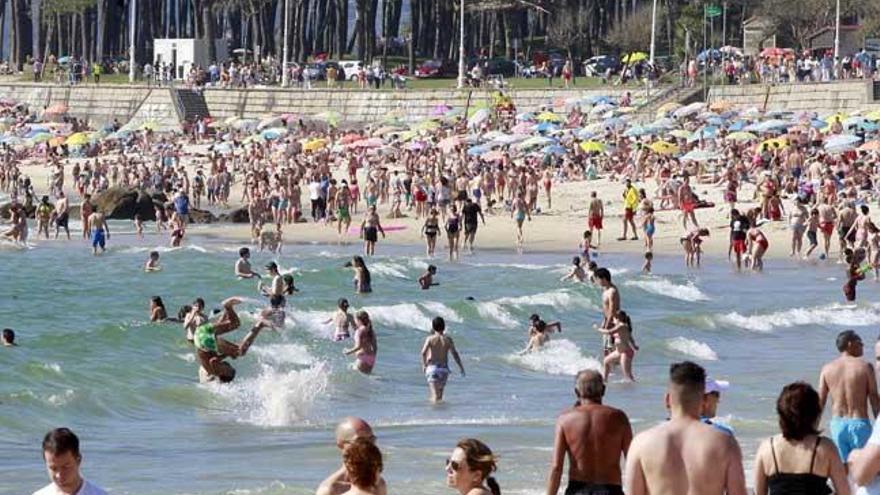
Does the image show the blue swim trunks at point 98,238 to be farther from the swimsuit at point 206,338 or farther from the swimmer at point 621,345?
the swimmer at point 621,345

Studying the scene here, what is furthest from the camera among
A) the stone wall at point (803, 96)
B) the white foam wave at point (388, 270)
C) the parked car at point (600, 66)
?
the parked car at point (600, 66)

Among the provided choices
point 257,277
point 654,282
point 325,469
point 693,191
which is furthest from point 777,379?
point 693,191

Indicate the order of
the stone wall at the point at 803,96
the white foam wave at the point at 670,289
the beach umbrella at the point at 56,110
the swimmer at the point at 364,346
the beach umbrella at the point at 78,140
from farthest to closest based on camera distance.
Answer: the beach umbrella at the point at 56,110, the beach umbrella at the point at 78,140, the stone wall at the point at 803,96, the white foam wave at the point at 670,289, the swimmer at the point at 364,346

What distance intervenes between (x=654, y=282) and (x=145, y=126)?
36.4m

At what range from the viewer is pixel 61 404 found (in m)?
17.5

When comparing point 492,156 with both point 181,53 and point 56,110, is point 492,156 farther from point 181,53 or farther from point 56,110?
point 181,53

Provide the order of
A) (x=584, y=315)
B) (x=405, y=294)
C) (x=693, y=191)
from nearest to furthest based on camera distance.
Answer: (x=584, y=315), (x=405, y=294), (x=693, y=191)

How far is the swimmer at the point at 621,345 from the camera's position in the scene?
58.1ft

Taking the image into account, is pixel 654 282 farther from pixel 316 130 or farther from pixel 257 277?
pixel 316 130

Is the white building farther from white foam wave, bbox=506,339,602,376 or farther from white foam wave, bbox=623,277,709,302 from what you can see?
white foam wave, bbox=506,339,602,376

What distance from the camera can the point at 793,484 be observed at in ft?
21.3

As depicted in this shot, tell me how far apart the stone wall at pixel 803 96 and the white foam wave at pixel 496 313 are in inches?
1052

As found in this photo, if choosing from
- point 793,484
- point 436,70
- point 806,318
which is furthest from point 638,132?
point 793,484

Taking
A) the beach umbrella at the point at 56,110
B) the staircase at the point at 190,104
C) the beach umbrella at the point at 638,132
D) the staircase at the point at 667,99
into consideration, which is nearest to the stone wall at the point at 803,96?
the staircase at the point at 667,99
